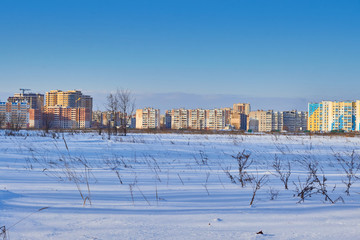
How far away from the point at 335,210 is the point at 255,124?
153m

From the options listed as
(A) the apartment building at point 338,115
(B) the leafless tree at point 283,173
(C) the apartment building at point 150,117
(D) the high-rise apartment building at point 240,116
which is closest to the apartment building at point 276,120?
(D) the high-rise apartment building at point 240,116

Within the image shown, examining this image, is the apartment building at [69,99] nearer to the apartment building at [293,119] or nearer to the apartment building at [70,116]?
the apartment building at [70,116]

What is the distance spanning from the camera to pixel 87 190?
126 inches

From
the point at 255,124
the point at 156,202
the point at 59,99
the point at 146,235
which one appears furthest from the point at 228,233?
the point at 255,124

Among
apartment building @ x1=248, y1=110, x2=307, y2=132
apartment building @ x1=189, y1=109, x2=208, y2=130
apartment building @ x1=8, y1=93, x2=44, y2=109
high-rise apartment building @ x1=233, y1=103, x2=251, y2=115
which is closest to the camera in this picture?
apartment building @ x1=8, y1=93, x2=44, y2=109

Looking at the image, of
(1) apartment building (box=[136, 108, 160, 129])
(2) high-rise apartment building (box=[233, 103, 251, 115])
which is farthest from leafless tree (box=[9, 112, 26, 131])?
(2) high-rise apartment building (box=[233, 103, 251, 115])

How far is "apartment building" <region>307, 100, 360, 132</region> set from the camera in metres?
120

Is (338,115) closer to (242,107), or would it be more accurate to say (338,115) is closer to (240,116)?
(240,116)

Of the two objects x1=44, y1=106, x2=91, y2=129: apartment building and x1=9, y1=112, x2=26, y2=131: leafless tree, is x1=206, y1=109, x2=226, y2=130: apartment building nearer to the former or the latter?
x1=44, y1=106, x2=91, y2=129: apartment building

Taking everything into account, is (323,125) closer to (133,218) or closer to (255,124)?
(255,124)

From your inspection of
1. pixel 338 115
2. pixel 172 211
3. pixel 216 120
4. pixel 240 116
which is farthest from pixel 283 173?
pixel 216 120

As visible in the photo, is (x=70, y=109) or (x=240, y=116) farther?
(x=240, y=116)

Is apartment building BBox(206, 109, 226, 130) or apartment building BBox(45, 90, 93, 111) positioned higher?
apartment building BBox(45, 90, 93, 111)

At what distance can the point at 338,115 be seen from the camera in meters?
122
